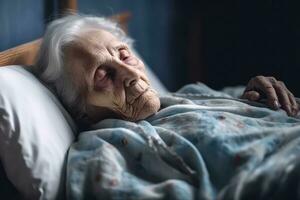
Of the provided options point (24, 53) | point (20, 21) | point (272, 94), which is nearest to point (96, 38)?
point (24, 53)

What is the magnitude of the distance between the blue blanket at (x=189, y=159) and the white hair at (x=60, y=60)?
0.14 meters

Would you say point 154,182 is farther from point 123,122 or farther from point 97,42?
point 97,42

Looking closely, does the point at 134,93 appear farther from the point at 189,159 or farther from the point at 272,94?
the point at 272,94

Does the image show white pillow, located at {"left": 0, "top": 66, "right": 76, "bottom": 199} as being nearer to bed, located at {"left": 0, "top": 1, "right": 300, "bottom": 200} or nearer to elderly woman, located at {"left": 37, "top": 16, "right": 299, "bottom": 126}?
bed, located at {"left": 0, "top": 1, "right": 300, "bottom": 200}

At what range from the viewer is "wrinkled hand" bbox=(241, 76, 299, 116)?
1.31 metres

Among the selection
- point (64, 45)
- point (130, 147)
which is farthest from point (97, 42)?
point (130, 147)

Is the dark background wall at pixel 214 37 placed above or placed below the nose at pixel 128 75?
below

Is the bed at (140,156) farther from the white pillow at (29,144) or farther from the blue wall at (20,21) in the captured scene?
the blue wall at (20,21)

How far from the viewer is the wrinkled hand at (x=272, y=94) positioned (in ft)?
4.29

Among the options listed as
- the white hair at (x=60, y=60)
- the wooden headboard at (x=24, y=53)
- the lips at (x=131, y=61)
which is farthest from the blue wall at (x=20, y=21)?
the lips at (x=131, y=61)

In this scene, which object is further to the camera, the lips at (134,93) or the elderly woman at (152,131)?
the lips at (134,93)

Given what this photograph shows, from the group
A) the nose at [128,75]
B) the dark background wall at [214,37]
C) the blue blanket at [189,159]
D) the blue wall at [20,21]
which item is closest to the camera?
the blue blanket at [189,159]

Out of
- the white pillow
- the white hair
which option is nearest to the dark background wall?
the white hair

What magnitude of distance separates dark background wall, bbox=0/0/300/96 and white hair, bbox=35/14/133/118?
59 cm
